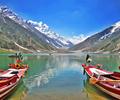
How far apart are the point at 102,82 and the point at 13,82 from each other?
11.6 m

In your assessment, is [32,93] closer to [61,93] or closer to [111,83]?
[61,93]

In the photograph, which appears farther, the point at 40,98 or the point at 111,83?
the point at 111,83

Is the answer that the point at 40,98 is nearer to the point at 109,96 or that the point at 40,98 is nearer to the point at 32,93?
the point at 32,93

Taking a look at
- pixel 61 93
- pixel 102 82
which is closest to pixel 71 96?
pixel 61 93

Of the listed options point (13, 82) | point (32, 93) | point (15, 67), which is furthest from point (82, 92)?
point (15, 67)

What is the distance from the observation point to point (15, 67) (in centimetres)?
5166

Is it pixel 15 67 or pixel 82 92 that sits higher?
pixel 15 67

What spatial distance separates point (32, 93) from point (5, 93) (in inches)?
208

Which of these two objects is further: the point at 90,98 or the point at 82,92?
the point at 82,92

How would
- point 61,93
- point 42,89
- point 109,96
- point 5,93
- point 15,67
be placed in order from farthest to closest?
point 15,67 < point 42,89 < point 61,93 < point 109,96 < point 5,93

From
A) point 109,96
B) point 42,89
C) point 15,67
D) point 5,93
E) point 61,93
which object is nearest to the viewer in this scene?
point 5,93

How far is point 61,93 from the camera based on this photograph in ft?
107

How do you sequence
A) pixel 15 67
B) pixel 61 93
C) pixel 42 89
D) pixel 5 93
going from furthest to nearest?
pixel 15 67 < pixel 42 89 < pixel 61 93 < pixel 5 93

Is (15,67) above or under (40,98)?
above
